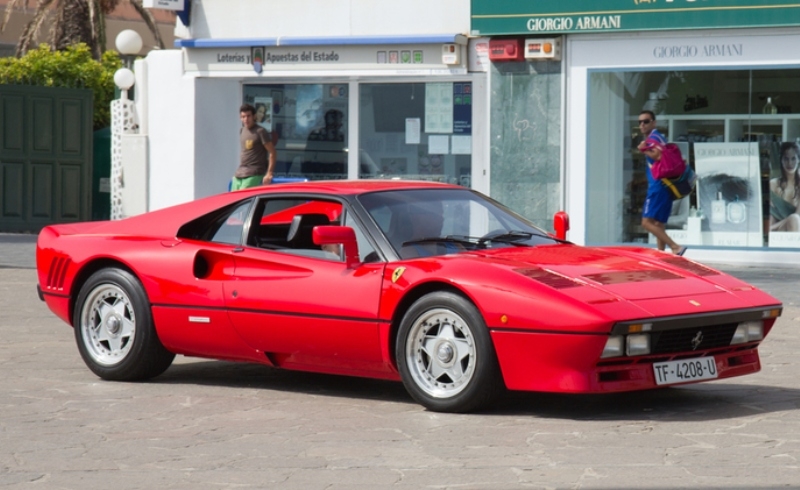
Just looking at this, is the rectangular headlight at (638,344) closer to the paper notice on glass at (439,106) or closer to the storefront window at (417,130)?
the storefront window at (417,130)

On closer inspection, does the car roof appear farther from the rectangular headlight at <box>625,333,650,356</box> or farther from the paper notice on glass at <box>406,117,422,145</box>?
the paper notice on glass at <box>406,117,422,145</box>

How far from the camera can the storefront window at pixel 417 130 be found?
18.9 metres

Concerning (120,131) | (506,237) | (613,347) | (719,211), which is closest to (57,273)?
(506,237)

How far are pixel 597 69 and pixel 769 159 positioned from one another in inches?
97.2

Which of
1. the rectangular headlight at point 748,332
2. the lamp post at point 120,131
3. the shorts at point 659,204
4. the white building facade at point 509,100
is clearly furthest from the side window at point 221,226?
the lamp post at point 120,131

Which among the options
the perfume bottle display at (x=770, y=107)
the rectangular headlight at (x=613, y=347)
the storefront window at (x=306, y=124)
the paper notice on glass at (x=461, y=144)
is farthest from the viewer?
the storefront window at (x=306, y=124)

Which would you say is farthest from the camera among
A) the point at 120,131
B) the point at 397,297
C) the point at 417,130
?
the point at 120,131

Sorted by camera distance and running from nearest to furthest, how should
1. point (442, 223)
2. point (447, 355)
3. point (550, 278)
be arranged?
point (550, 278)
point (447, 355)
point (442, 223)

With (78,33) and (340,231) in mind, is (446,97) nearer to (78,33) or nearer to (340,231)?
(340,231)

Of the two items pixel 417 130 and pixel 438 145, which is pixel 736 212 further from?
pixel 417 130

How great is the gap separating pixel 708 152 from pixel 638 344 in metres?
11.2

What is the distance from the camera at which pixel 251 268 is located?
25.3ft

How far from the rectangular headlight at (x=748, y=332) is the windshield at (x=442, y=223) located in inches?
51.7

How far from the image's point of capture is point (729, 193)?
56.4 feet
